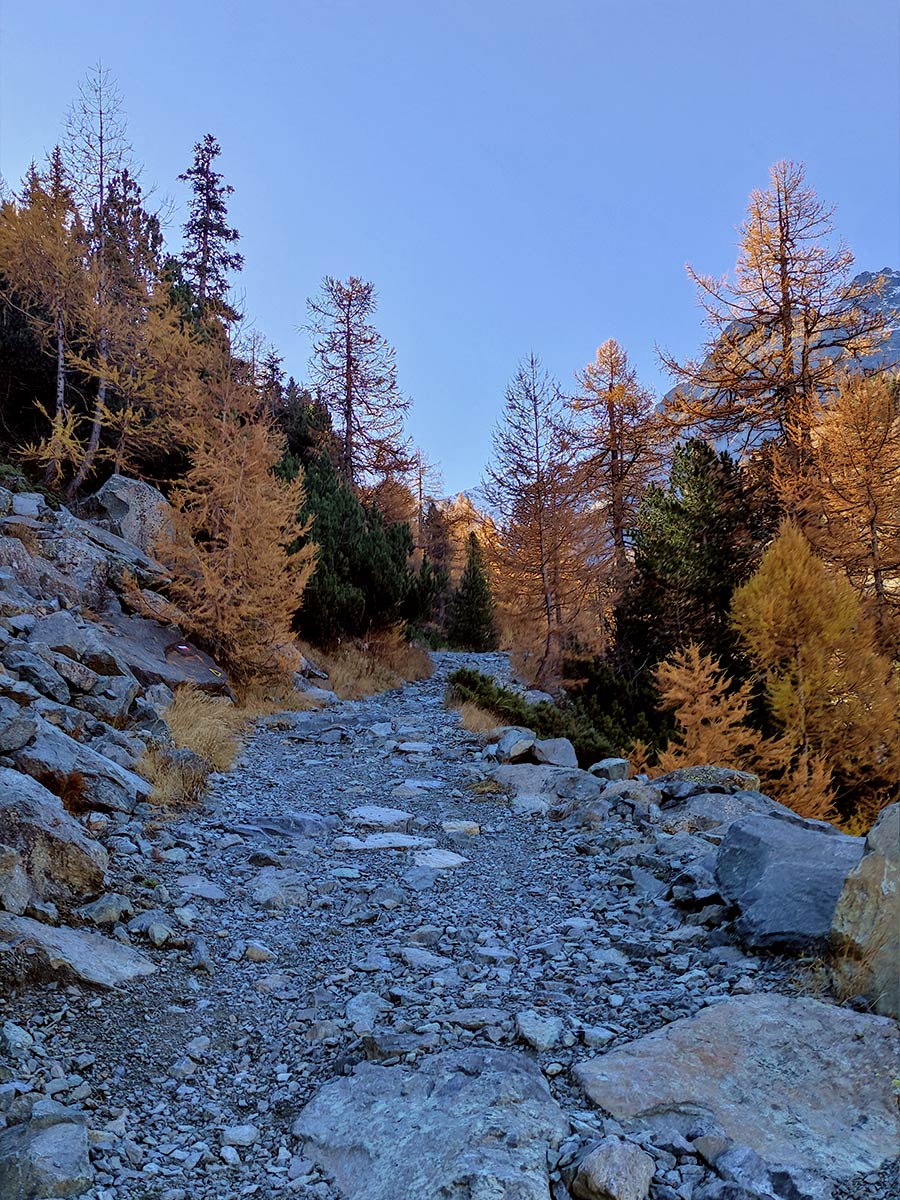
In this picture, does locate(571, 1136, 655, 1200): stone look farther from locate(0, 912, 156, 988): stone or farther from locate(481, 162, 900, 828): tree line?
locate(481, 162, 900, 828): tree line

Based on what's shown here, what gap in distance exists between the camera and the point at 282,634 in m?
12.3

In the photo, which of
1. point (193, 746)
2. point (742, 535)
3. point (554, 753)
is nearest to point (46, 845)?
point (193, 746)

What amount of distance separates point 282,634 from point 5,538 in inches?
176

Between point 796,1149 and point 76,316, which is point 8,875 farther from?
point 76,316

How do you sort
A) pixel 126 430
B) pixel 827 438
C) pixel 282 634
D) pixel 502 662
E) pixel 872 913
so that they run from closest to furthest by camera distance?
pixel 872 913, pixel 282 634, pixel 126 430, pixel 827 438, pixel 502 662

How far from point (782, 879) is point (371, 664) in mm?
→ 13785

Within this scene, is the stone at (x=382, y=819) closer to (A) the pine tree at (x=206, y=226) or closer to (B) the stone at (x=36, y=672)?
(B) the stone at (x=36, y=672)

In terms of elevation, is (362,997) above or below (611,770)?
below

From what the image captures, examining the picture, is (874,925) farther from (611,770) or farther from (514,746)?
(514,746)

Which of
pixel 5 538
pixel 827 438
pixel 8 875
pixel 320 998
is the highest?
pixel 827 438

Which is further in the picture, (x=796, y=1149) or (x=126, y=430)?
(x=126, y=430)

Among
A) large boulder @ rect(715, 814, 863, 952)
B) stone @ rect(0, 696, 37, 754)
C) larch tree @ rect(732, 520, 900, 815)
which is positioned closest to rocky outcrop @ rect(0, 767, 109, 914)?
stone @ rect(0, 696, 37, 754)

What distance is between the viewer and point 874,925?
2.92m

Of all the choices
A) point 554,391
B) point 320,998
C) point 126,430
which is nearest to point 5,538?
point 126,430
